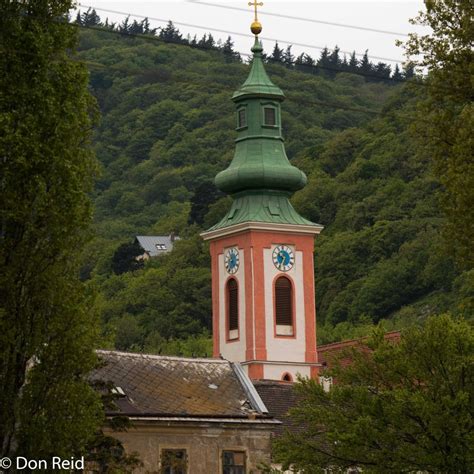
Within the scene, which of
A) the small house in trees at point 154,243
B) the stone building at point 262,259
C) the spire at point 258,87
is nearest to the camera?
the stone building at point 262,259

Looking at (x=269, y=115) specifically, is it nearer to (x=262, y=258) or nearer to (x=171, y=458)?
(x=262, y=258)

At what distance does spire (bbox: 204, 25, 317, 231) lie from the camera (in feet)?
216

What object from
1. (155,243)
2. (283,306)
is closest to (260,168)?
(283,306)

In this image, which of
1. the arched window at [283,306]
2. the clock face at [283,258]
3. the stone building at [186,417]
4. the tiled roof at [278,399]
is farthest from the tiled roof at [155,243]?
the stone building at [186,417]

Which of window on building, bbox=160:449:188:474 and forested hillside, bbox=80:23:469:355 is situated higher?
forested hillside, bbox=80:23:469:355

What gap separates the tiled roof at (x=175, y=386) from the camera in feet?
144

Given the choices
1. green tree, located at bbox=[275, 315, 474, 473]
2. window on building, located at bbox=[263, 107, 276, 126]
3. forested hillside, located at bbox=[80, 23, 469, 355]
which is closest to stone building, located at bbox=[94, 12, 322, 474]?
window on building, located at bbox=[263, 107, 276, 126]

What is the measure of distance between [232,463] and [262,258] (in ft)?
72.8

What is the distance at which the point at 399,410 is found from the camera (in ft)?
132

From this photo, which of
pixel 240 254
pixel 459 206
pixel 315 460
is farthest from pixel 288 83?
pixel 459 206

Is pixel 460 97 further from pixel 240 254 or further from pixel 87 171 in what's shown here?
pixel 240 254

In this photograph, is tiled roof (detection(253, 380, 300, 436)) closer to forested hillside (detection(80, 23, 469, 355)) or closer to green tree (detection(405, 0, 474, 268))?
forested hillside (detection(80, 23, 469, 355))

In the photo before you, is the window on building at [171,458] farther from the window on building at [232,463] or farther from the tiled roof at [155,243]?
the tiled roof at [155,243]

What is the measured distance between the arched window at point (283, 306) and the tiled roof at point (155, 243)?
6716 centimetres
